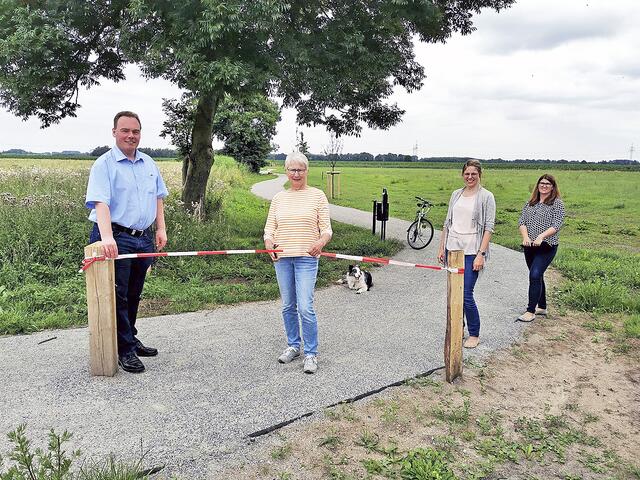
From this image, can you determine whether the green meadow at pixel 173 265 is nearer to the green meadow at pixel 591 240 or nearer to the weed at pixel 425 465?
the green meadow at pixel 591 240

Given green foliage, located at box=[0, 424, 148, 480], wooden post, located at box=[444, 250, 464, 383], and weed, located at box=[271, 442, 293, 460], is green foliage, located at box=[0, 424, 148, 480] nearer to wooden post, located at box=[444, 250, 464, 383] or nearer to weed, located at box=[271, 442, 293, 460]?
→ weed, located at box=[271, 442, 293, 460]

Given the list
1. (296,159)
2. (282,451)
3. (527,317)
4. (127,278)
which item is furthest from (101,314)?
(527,317)

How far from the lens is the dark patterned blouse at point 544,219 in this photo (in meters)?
5.98

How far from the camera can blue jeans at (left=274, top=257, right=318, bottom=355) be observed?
4.30 meters

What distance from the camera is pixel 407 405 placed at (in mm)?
3816

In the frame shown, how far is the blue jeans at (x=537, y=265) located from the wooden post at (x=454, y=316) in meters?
2.39

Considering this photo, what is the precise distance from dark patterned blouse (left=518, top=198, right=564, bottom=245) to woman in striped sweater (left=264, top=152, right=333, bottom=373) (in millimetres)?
3041

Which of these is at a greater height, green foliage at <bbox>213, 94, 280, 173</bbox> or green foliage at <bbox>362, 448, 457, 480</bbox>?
green foliage at <bbox>213, 94, 280, 173</bbox>

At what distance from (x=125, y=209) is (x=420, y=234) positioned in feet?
27.5

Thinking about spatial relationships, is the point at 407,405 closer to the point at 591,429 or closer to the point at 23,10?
the point at 591,429

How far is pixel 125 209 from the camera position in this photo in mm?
4059

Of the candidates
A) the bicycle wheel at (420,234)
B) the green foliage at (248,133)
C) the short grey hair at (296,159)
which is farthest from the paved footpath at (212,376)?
the green foliage at (248,133)

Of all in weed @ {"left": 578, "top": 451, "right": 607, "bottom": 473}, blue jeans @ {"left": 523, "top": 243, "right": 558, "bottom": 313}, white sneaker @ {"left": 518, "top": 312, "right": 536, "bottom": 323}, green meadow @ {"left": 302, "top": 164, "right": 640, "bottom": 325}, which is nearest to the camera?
weed @ {"left": 578, "top": 451, "right": 607, "bottom": 473}

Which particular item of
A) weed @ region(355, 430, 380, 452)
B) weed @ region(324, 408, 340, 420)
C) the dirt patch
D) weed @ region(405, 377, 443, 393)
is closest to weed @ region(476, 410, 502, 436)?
the dirt patch
